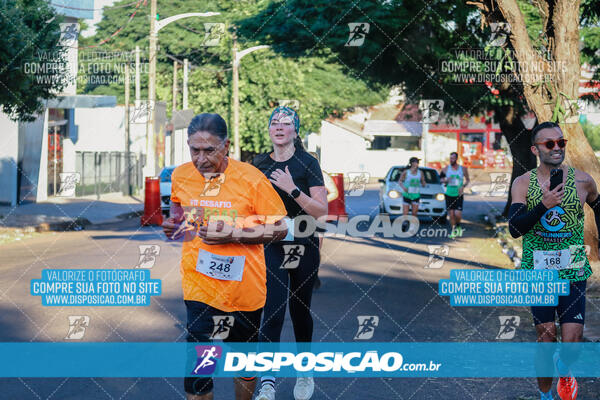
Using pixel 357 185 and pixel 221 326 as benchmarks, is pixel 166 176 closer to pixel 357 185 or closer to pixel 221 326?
pixel 357 185

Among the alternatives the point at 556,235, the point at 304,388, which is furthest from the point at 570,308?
the point at 304,388

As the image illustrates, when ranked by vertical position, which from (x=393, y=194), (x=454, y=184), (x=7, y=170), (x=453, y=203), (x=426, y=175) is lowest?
(x=7, y=170)

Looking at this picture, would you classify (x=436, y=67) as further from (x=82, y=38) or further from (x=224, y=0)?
(x=82, y=38)

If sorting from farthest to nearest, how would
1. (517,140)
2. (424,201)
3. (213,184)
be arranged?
1. (424,201)
2. (517,140)
3. (213,184)

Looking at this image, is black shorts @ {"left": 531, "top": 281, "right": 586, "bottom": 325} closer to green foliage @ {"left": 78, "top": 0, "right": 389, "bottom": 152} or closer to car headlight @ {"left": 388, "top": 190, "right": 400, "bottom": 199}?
car headlight @ {"left": 388, "top": 190, "right": 400, "bottom": 199}

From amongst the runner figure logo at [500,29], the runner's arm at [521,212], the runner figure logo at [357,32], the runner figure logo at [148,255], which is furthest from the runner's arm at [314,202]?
the runner figure logo at [357,32]

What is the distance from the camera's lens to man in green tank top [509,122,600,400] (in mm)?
4832

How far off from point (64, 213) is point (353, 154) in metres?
42.5

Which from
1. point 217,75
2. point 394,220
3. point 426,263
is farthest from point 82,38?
point 426,263

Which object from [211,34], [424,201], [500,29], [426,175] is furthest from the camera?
[426,175]

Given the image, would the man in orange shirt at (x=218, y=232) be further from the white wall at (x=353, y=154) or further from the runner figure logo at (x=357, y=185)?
the white wall at (x=353, y=154)

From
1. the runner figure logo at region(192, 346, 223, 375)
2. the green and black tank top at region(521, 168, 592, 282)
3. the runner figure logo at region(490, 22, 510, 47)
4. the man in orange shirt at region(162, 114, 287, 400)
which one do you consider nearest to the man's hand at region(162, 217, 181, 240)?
the man in orange shirt at region(162, 114, 287, 400)

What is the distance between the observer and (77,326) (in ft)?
25.5

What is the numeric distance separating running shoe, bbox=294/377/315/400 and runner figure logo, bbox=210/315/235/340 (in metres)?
1.31
